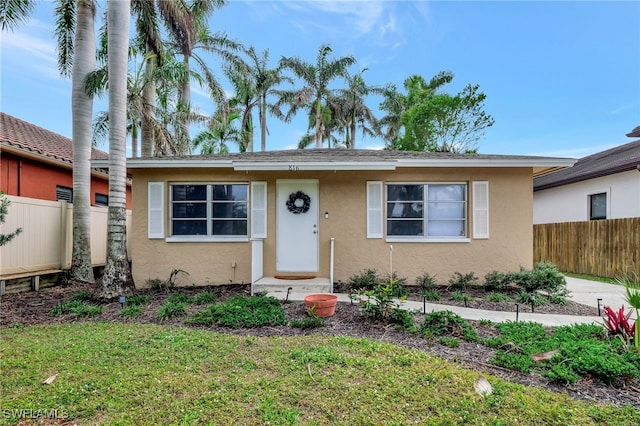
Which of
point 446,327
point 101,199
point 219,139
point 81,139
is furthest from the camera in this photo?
point 219,139

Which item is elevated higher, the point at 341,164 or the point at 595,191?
the point at 341,164

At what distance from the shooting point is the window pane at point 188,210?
7398 millimetres

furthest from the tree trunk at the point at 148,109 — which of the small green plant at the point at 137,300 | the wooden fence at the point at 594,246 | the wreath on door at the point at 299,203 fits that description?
the wooden fence at the point at 594,246

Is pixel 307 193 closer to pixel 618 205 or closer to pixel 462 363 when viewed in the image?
pixel 462 363

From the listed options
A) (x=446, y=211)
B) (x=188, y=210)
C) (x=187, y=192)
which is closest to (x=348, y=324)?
(x=446, y=211)

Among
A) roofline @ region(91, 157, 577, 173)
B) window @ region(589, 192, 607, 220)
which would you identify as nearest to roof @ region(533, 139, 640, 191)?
window @ region(589, 192, 607, 220)

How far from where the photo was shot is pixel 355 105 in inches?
866

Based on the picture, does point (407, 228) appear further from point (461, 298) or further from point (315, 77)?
point (315, 77)

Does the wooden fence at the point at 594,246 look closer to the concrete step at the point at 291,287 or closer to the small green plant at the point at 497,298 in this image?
the small green plant at the point at 497,298

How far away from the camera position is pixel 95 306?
532cm

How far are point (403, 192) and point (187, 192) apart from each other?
5.18m

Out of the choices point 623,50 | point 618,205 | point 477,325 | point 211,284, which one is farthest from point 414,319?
point 623,50

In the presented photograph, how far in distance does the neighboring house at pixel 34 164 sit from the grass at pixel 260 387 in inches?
263

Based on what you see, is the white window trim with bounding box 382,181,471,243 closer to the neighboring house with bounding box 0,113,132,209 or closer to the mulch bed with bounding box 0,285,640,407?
the mulch bed with bounding box 0,285,640,407
